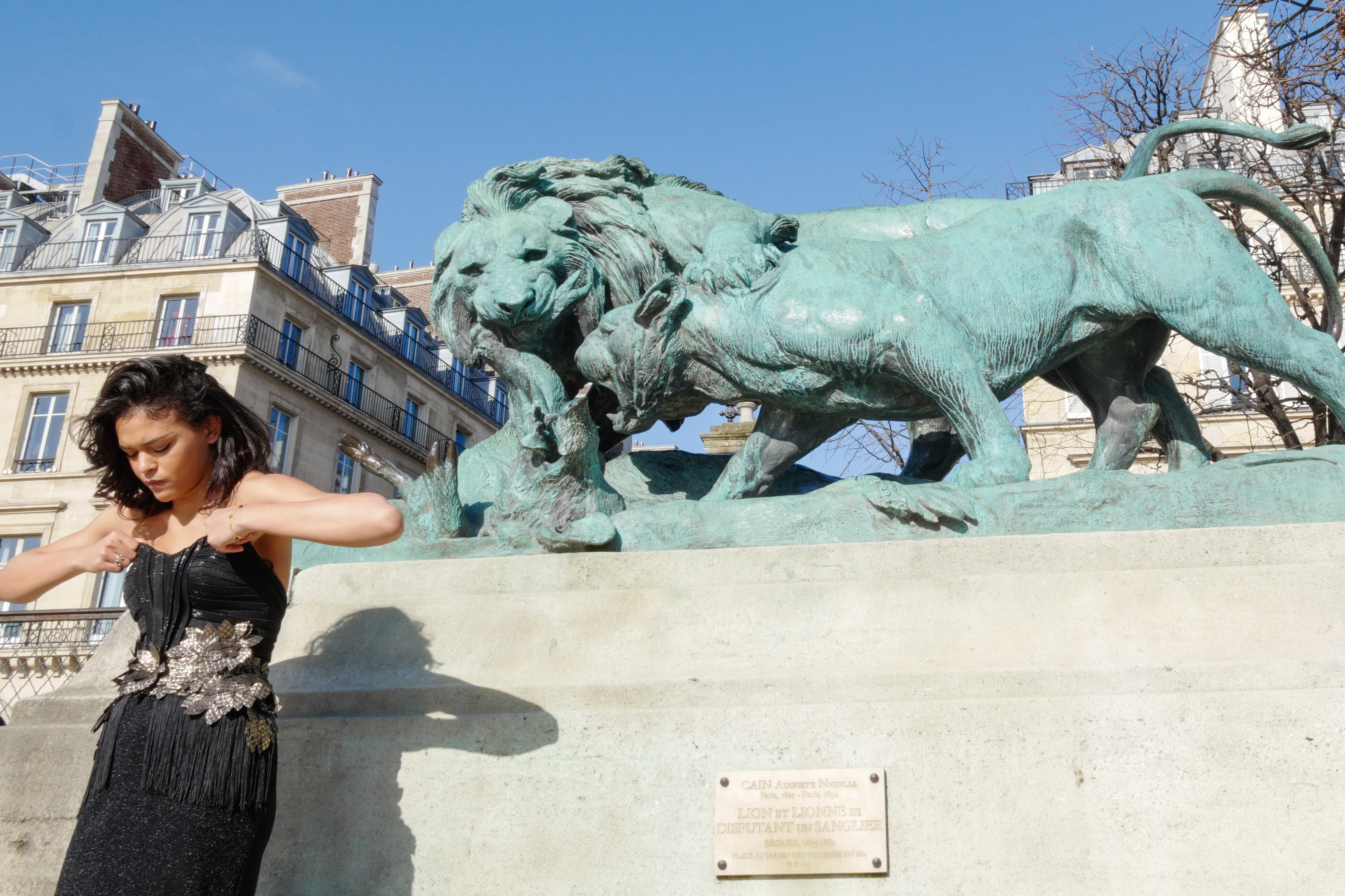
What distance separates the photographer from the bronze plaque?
2.88 m

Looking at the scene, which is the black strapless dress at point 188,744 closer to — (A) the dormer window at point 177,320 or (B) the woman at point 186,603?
(B) the woman at point 186,603

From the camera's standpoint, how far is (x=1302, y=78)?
12242 millimetres

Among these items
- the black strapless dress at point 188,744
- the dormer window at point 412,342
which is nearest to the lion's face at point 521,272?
the black strapless dress at point 188,744

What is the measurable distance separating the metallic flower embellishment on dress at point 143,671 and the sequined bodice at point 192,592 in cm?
2

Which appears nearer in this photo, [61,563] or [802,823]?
[61,563]

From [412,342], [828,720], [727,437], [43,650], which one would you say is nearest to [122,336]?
[412,342]

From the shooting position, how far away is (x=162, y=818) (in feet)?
8.04

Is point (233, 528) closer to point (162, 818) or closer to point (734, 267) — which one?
point (162, 818)

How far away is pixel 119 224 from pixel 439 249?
29.5 metres

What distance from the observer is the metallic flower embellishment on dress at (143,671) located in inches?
102

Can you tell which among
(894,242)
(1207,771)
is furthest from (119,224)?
(1207,771)

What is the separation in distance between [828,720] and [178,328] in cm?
2840

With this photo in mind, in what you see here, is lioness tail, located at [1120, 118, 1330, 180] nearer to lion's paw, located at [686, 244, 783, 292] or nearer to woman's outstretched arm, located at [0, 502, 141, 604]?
lion's paw, located at [686, 244, 783, 292]

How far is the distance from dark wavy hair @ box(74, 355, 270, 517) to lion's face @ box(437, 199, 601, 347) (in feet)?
5.67
